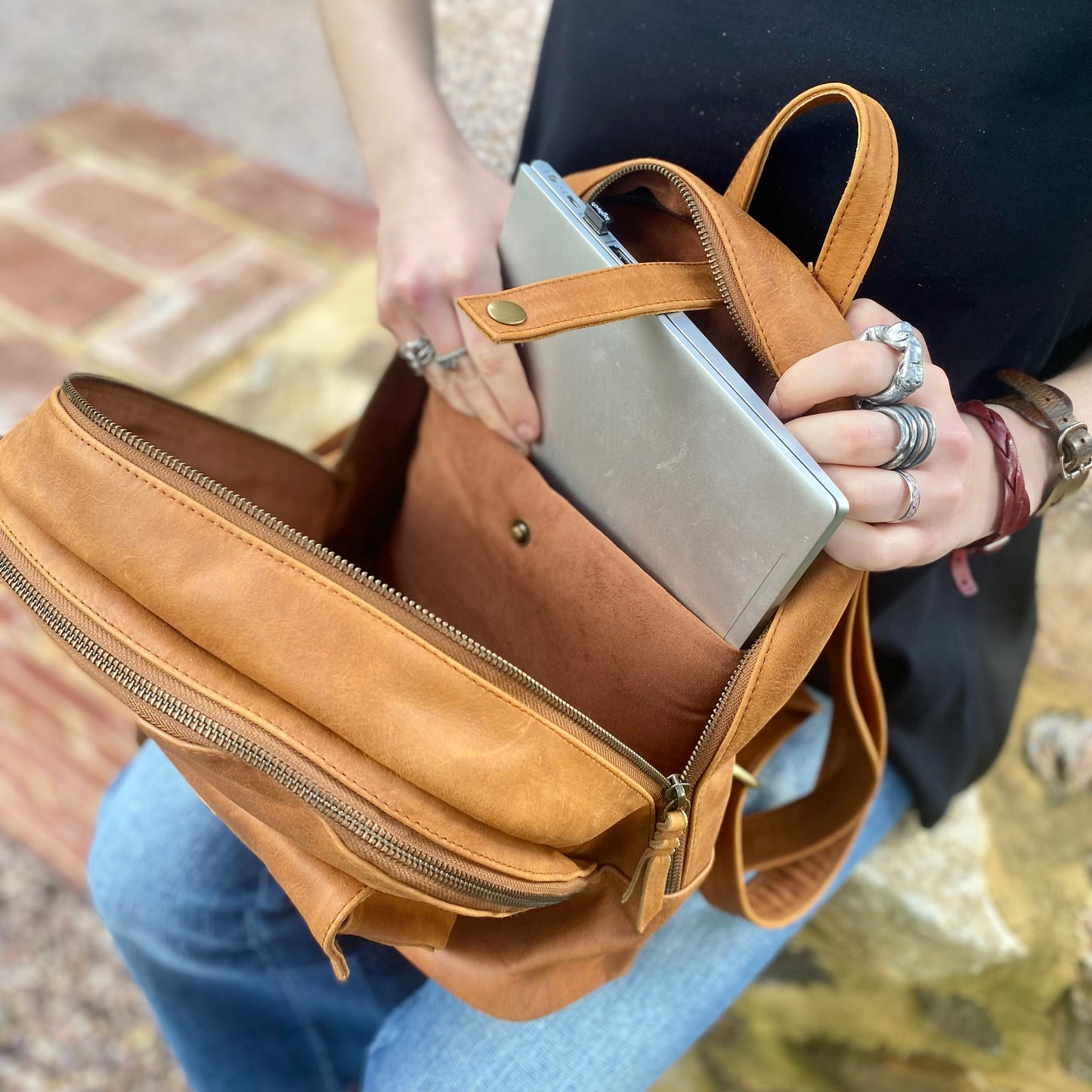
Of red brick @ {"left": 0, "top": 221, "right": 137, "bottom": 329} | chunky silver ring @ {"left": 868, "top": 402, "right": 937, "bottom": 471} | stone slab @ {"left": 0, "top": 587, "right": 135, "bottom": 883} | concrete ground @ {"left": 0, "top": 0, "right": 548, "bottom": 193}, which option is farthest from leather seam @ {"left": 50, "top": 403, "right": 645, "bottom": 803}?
concrete ground @ {"left": 0, "top": 0, "right": 548, "bottom": 193}

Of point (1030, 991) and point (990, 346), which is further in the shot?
point (1030, 991)

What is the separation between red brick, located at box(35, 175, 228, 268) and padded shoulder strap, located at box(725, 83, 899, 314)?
1511mm

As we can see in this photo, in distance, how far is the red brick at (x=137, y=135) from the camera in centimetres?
194

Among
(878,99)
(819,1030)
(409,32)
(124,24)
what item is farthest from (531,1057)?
(124,24)

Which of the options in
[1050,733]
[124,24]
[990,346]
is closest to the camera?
[990,346]

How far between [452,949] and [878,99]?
0.65 m

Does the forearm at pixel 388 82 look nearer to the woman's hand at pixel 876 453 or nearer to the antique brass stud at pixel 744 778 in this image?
the woman's hand at pixel 876 453

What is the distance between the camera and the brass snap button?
44 centimetres

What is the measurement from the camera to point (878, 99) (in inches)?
22.1

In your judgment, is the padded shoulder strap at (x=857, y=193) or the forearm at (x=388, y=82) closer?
the padded shoulder strap at (x=857, y=193)

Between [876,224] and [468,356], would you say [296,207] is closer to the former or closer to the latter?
[468,356]

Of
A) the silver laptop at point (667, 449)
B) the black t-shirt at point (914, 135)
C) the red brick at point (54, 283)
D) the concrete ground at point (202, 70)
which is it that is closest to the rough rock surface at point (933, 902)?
the black t-shirt at point (914, 135)

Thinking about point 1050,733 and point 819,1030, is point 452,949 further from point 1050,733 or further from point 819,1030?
point 1050,733

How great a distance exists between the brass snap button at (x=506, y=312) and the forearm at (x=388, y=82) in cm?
38
